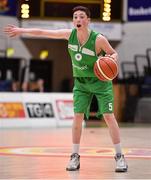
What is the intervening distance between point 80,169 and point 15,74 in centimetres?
2176

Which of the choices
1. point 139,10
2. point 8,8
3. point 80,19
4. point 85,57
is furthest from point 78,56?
point 8,8

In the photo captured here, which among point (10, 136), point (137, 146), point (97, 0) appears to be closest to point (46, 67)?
point (97, 0)

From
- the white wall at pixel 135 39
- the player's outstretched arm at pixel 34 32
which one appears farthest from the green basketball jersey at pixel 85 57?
the white wall at pixel 135 39

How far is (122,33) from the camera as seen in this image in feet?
98.7

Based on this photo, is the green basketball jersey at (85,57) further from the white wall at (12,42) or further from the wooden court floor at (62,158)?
the white wall at (12,42)

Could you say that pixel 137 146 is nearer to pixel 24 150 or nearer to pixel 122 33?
pixel 24 150

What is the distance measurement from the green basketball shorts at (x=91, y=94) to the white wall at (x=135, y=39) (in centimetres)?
2125

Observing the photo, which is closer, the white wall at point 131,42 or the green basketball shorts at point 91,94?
the green basketball shorts at point 91,94

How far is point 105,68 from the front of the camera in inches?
327

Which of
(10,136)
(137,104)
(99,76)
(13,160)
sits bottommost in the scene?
(137,104)

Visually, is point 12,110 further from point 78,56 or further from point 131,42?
point 78,56

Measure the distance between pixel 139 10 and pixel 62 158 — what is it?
13.9 m

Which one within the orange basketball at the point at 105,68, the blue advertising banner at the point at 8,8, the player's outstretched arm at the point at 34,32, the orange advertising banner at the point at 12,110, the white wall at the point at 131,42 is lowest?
the orange advertising banner at the point at 12,110

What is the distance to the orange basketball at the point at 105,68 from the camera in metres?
8.30
